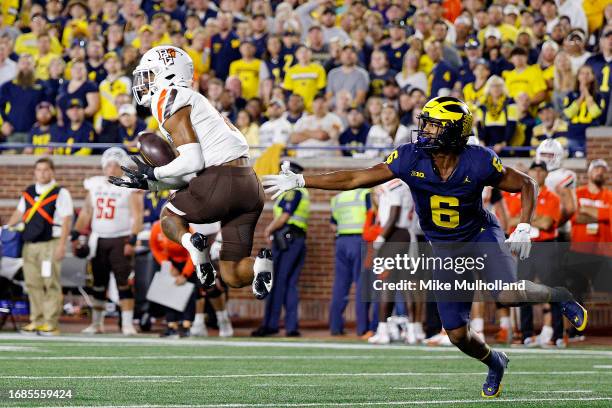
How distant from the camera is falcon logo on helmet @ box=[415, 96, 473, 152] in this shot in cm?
812

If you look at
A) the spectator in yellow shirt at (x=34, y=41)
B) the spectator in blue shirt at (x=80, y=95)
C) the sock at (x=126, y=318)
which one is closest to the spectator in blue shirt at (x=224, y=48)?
the spectator in blue shirt at (x=80, y=95)

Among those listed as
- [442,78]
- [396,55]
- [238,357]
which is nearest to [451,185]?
[238,357]

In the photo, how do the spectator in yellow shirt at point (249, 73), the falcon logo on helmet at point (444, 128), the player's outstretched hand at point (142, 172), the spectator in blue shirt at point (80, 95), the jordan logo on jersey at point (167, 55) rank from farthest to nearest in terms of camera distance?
the spectator in yellow shirt at point (249, 73), the spectator in blue shirt at point (80, 95), the jordan logo on jersey at point (167, 55), the player's outstretched hand at point (142, 172), the falcon logo on helmet at point (444, 128)

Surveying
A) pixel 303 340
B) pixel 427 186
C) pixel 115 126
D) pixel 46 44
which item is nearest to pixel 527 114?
pixel 303 340

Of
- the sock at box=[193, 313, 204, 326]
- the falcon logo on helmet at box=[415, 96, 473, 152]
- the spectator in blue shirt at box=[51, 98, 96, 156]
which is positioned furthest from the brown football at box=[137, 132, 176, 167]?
the spectator in blue shirt at box=[51, 98, 96, 156]

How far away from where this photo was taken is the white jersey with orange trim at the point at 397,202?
47.4 feet

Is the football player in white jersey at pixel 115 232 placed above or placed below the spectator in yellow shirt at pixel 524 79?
below

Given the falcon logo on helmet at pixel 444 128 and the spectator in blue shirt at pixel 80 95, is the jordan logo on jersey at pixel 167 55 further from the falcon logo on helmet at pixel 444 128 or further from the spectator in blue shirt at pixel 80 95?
the spectator in blue shirt at pixel 80 95

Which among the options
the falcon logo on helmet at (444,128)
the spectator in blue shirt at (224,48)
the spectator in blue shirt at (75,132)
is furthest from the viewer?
the spectator in blue shirt at (224,48)

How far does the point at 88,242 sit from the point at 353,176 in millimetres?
8236

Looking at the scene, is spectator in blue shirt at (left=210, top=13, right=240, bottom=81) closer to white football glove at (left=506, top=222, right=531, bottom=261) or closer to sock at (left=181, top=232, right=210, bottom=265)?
sock at (left=181, top=232, right=210, bottom=265)

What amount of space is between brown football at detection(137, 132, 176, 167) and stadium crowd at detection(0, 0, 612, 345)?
5312mm

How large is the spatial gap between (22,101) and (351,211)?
6.03 metres

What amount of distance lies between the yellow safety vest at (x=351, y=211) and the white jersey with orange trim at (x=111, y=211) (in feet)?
8.24
